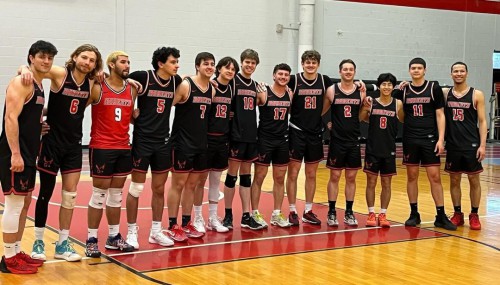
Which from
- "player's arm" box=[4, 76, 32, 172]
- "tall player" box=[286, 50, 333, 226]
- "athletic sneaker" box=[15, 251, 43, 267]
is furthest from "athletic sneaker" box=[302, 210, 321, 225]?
"player's arm" box=[4, 76, 32, 172]

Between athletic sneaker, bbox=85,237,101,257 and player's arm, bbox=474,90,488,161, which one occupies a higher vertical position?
player's arm, bbox=474,90,488,161

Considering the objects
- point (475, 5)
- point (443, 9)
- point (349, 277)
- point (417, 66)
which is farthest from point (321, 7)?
point (349, 277)

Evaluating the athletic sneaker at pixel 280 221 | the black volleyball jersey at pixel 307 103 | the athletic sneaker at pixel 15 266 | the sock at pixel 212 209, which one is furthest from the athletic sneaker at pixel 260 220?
the athletic sneaker at pixel 15 266

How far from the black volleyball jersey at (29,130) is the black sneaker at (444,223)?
489 cm

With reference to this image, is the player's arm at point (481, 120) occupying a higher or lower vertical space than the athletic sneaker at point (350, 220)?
higher

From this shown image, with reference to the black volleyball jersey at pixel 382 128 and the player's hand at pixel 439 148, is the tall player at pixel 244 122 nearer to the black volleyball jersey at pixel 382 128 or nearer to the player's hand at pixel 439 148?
the black volleyball jersey at pixel 382 128

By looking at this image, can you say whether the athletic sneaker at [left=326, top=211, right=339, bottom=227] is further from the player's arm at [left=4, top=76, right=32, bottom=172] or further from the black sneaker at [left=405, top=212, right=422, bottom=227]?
the player's arm at [left=4, top=76, right=32, bottom=172]

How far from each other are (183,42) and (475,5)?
32.6ft

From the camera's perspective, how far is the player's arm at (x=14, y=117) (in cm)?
531

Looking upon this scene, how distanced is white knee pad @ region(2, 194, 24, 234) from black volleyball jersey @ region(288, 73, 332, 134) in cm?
347

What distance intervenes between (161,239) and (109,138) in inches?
49.8

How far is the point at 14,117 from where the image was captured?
532 centimetres

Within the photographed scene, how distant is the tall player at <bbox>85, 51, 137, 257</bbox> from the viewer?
611 cm

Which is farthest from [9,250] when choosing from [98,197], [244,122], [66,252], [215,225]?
[244,122]
